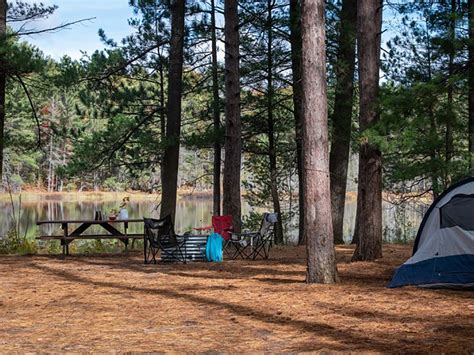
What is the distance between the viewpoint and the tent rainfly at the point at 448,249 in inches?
230

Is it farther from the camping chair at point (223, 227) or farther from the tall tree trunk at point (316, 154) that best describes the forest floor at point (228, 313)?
the camping chair at point (223, 227)

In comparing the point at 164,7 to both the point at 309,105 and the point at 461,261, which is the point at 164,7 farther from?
the point at 461,261

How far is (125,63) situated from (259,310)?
9225mm

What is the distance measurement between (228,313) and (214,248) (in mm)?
4094

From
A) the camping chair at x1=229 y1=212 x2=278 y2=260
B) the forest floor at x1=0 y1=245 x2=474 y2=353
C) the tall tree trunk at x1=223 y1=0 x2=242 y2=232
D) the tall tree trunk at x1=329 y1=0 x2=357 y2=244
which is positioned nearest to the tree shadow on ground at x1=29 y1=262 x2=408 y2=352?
the forest floor at x1=0 y1=245 x2=474 y2=353

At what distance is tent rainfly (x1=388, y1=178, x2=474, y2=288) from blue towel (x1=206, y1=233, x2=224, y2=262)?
3.45 m

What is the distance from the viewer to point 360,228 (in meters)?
8.13

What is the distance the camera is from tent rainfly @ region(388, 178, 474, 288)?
5836 mm

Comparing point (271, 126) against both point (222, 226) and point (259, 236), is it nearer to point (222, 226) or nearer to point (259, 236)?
point (222, 226)

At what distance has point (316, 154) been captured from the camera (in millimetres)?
6160

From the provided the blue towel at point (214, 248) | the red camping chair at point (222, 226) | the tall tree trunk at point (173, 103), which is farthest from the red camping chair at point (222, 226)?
the tall tree trunk at point (173, 103)

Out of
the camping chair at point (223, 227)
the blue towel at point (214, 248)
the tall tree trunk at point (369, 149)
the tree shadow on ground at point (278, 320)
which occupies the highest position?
the tall tree trunk at point (369, 149)

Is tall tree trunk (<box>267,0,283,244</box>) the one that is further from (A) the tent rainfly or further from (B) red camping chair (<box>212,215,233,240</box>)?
(A) the tent rainfly

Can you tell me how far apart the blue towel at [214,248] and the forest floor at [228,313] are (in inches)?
51.6
